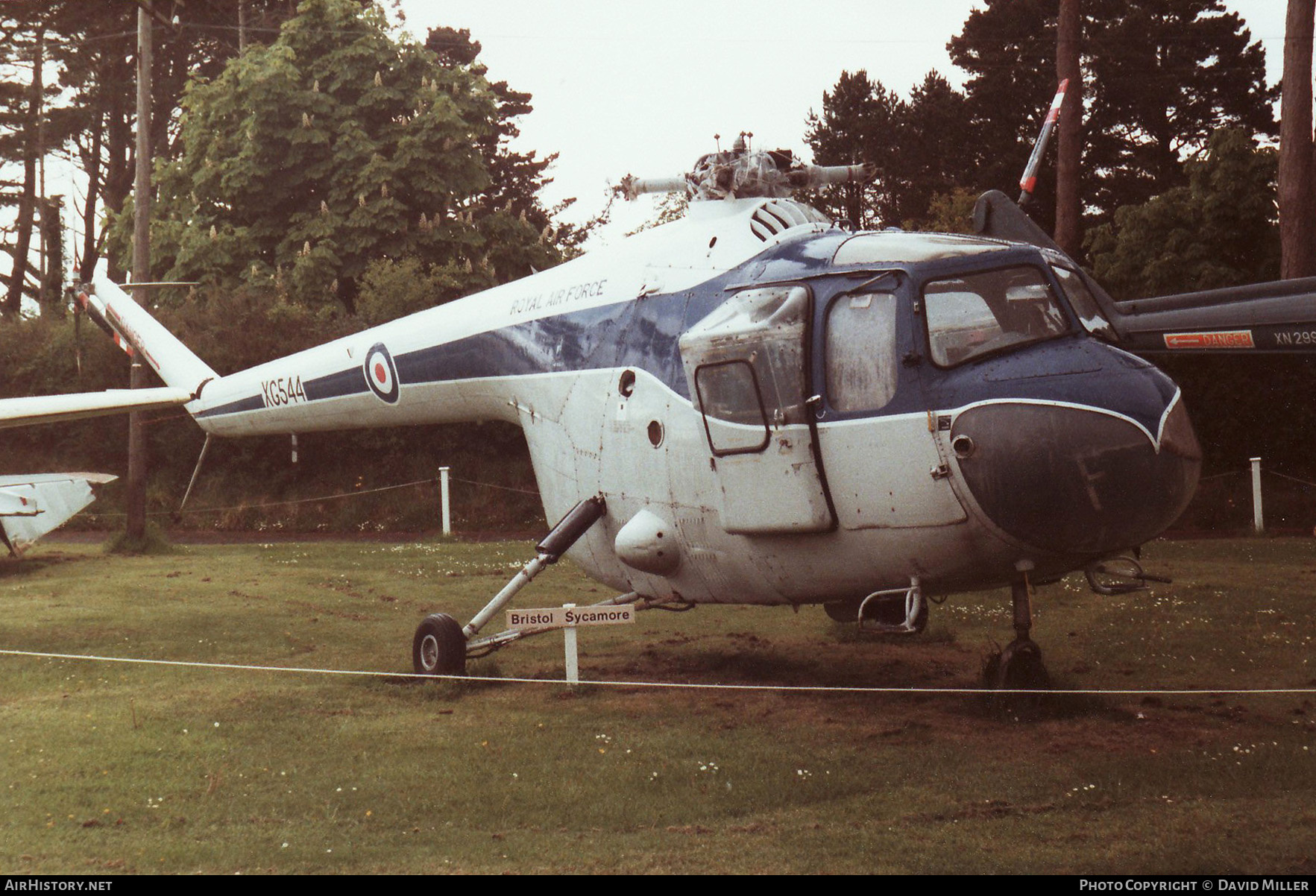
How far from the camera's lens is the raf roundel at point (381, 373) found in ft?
39.9

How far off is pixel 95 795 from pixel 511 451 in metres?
20.3

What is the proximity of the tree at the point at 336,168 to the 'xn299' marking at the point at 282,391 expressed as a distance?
1710 cm

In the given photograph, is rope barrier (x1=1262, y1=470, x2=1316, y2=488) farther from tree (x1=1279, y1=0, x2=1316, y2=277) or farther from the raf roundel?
the raf roundel

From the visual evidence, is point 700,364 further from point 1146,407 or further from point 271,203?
point 271,203

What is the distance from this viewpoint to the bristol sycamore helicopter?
7398 millimetres

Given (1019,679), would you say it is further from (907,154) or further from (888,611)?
(907,154)

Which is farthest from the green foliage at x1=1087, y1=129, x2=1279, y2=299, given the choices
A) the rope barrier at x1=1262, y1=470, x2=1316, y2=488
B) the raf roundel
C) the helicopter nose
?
the helicopter nose

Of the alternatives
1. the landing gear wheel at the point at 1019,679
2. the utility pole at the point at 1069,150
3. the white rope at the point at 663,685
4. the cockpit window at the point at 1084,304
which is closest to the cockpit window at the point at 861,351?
the cockpit window at the point at 1084,304

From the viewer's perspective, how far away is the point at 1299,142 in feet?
62.0

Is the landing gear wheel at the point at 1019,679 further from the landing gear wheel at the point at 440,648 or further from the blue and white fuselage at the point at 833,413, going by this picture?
the landing gear wheel at the point at 440,648

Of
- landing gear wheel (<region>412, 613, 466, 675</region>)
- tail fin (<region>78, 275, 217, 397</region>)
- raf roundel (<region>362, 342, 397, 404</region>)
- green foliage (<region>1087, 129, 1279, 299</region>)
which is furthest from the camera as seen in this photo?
green foliage (<region>1087, 129, 1279, 299</region>)

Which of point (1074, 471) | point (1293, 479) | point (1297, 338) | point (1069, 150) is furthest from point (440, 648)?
point (1293, 479)

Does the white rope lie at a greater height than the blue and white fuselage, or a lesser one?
lesser

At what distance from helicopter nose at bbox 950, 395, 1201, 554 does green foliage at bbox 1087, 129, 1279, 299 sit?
2056 centimetres
